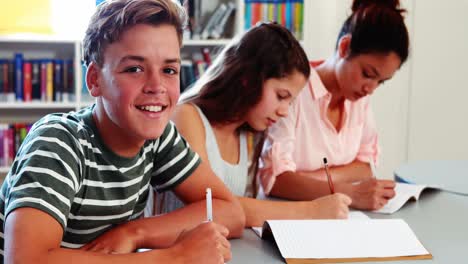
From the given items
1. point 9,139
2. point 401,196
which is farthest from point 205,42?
point 401,196

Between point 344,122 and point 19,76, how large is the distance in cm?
191

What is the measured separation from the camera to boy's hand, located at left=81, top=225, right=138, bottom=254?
109 cm

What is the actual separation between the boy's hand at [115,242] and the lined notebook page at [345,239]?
28 centimetres

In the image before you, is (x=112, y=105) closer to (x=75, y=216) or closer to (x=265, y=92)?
(x=75, y=216)

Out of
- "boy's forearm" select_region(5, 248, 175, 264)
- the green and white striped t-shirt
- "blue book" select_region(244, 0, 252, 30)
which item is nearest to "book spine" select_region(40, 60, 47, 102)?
"blue book" select_region(244, 0, 252, 30)

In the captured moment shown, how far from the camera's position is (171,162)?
1291 millimetres

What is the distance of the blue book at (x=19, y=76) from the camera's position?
3117mm

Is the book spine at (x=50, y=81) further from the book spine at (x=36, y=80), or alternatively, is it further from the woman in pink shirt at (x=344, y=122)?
the woman in pink shirt at (x=344, y=122)

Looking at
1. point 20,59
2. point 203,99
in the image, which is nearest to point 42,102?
point 20,59

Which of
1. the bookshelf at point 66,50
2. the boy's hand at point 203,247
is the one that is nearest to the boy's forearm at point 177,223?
the boy's hand at point 203,247

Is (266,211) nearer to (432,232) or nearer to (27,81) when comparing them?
(432,232)

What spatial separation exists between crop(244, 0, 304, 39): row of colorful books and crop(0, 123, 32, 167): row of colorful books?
1.33 meters

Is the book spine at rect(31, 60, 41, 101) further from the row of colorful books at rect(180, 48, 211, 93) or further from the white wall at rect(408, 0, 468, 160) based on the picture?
the white wall at rect(408, 0, 468, 160)

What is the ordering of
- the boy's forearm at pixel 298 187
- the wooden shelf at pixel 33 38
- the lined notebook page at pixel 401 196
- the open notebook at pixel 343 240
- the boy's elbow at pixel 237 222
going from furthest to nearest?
the wooden shelf at pixel 33 38 < the boy's forearm at pixel 298 187 < the lined notebook page at pixel 401 196 < the boy's elbow at pixel 237 222 < the open notebook at pixel 343 240
